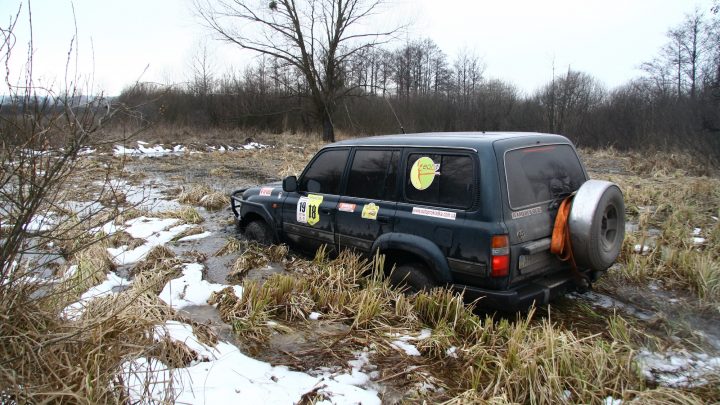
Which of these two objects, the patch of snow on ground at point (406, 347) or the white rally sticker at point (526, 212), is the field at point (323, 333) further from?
the white rally sticker at point (526, 212)

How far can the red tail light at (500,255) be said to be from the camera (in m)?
3.74

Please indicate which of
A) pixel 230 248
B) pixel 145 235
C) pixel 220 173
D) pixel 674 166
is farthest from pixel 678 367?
pixel 220 173

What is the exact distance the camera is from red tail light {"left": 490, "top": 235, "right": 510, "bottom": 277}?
374 cm

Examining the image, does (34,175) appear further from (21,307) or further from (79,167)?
(21,307)

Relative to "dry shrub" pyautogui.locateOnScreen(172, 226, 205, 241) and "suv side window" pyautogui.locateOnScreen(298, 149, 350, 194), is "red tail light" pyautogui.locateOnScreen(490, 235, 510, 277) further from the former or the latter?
"dry shrub" pyautogui.locateOnScreen(172, 226, 205, 241)

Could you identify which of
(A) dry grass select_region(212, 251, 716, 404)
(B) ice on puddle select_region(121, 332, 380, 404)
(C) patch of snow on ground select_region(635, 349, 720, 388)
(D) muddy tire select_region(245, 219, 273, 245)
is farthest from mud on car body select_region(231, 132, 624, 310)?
(D) muddy tire select_region(245, 219, 273, 245)

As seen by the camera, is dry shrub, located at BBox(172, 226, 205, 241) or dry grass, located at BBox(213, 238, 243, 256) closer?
dry grass, located at BBox(213, 238, 243, 256)

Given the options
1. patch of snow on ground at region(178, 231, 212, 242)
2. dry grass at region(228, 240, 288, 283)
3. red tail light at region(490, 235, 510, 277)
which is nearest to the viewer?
red tail light at region(490, 235, 510, 277)

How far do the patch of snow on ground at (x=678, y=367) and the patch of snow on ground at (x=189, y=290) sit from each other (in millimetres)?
3486

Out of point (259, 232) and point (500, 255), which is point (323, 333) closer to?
point (500, 255)

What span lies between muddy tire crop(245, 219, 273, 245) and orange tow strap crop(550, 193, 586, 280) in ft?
11.7

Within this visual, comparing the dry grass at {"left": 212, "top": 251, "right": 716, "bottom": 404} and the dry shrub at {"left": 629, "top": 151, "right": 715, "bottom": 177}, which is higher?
the dry shrub at {"left": 629, "top": 151, "right": 715, "bottom": 177}

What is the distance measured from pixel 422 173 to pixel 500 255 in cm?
108

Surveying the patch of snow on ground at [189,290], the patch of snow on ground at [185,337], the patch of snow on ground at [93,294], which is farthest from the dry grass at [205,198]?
the patch of snow on ground at [185,337]
